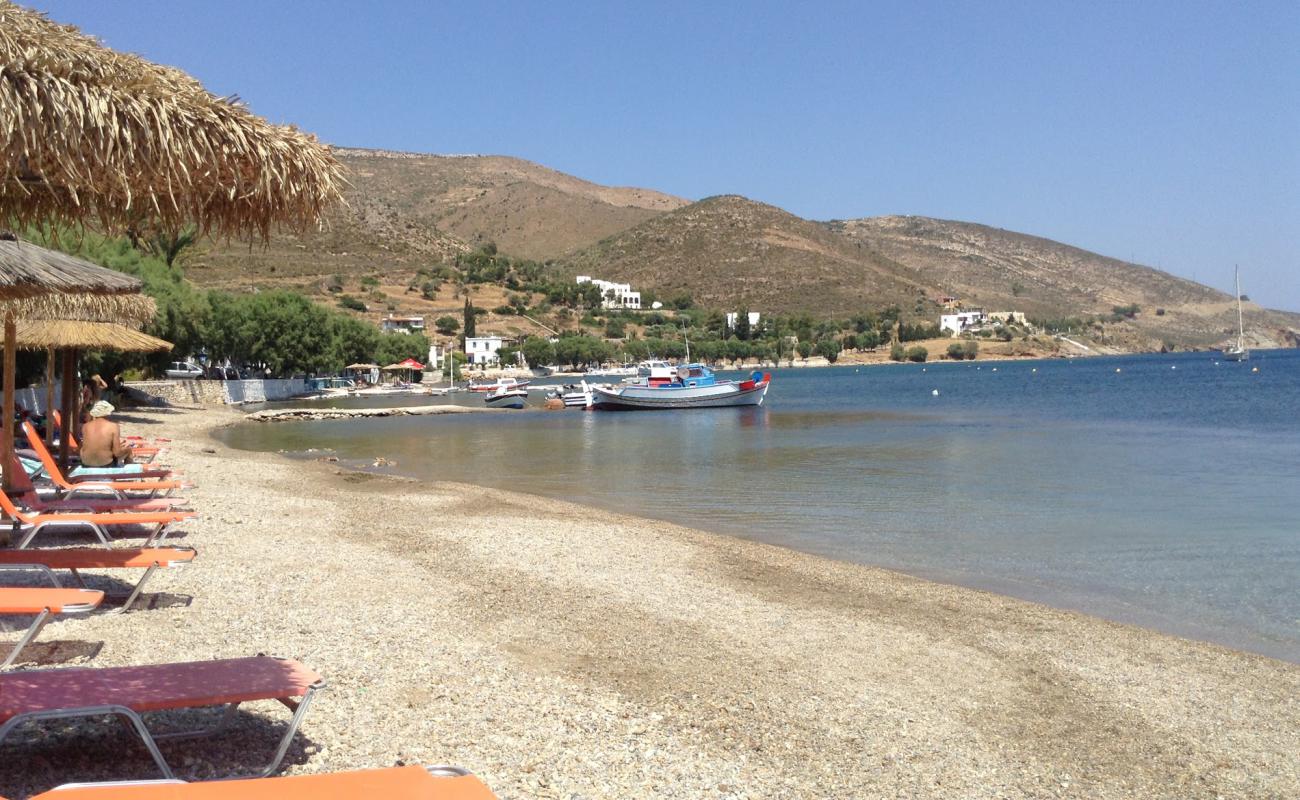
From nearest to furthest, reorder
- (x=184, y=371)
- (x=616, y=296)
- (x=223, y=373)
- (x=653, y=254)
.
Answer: (x=223, y=373) → (x=184, y=371) → (x=616, y=296) → (x=653, y=254)

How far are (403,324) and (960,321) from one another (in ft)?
269

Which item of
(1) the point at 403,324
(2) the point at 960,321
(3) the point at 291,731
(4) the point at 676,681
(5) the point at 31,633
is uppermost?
(2) the point at 960,321

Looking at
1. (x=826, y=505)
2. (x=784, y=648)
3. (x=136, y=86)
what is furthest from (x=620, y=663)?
(x=826, y=505)

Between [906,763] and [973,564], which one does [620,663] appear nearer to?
[906,763]

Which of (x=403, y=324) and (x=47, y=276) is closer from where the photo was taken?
(x=47, y=276)

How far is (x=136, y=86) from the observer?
3.91m

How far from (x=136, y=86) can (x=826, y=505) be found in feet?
43.6

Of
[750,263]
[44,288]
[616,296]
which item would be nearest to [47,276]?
[44,288]

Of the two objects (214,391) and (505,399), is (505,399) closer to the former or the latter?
(505,399)

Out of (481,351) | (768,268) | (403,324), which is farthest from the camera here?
(768,268)

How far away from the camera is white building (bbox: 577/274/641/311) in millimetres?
134450

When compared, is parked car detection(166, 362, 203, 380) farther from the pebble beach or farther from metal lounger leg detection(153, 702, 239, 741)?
metal lounger leg detection(153, 702, 239, 741)

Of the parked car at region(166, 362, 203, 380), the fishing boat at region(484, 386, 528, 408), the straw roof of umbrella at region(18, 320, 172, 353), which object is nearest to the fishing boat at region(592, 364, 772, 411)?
the fishing boat at region(484, 386, 528, 408)

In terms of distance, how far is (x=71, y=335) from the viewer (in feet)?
44.9
